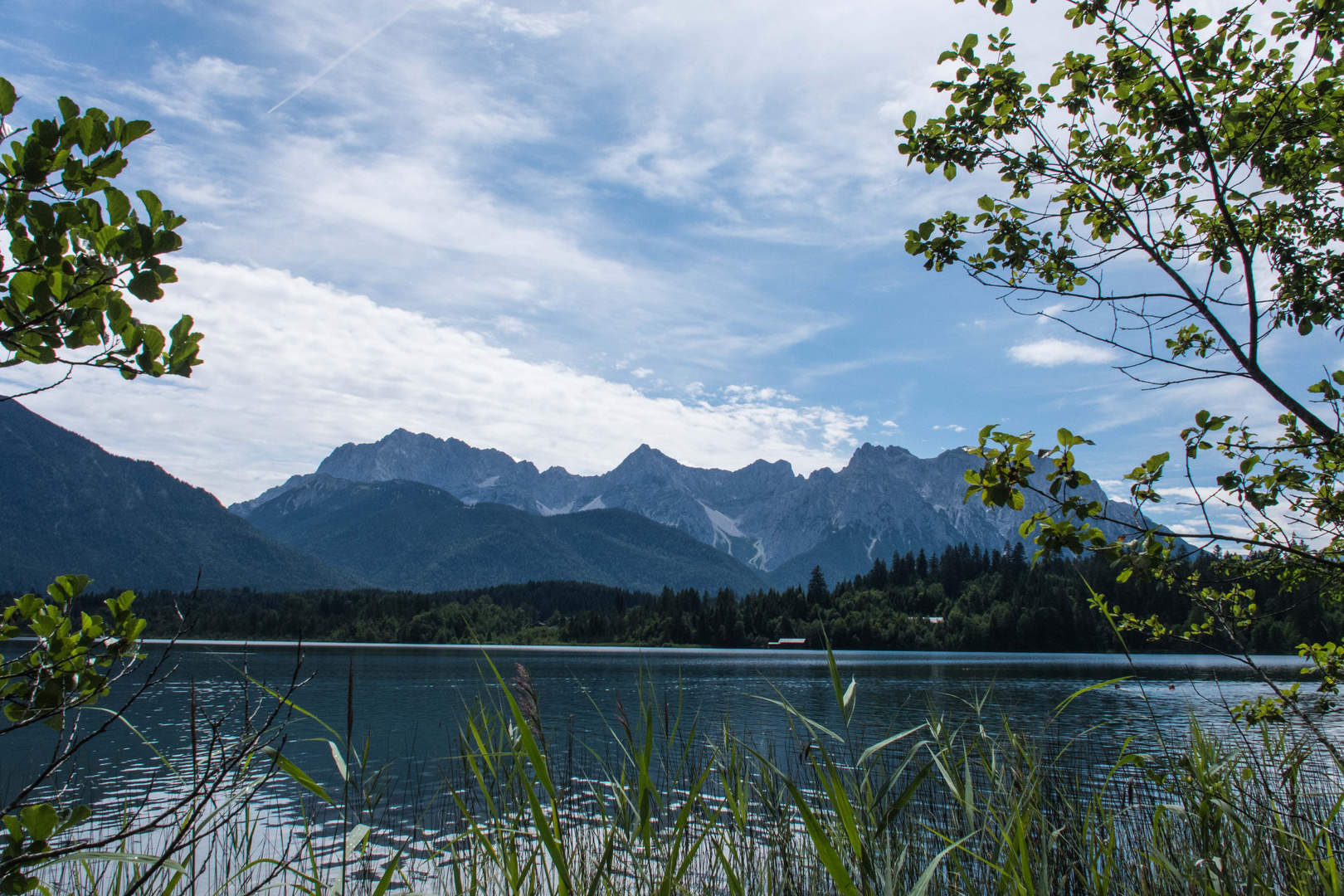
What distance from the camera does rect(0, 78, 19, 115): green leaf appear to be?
288 centimetres

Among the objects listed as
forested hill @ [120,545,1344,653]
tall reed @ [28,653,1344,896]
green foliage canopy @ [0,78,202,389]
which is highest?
green foliage canopy @ [0,78,202,389]

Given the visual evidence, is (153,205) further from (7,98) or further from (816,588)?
(816,588)

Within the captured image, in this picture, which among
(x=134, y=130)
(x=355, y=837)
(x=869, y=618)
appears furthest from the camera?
(x=869, y=618)

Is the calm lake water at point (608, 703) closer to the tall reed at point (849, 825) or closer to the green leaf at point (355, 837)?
the tall reed at point (849, 825)

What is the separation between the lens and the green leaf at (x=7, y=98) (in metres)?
2.88

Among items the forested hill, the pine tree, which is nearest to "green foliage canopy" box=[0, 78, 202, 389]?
the forested hill

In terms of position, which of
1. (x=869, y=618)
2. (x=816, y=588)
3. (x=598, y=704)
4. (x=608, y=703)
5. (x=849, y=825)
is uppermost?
(x=849, y=825)

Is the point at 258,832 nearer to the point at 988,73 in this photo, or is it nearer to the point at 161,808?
the point at 161,808

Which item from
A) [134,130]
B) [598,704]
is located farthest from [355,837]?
[598,704]

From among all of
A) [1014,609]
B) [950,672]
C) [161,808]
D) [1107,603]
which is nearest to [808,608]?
[1014,609]

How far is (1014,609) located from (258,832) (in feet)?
546

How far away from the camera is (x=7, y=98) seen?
289 cm

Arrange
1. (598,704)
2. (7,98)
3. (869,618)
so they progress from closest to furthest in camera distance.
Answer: (7,98) → (598,704) → (869,618)

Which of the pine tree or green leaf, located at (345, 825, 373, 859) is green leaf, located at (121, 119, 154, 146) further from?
the pine tree
